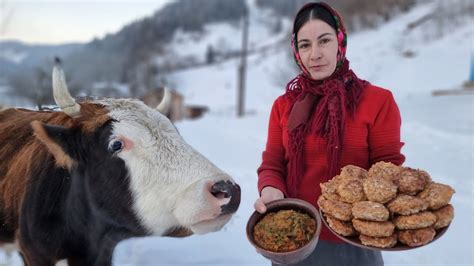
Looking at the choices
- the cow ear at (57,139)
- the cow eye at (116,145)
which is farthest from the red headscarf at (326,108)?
the cow ear at (57,139)

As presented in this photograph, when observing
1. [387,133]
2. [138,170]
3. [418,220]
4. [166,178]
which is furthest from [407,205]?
[138,170]

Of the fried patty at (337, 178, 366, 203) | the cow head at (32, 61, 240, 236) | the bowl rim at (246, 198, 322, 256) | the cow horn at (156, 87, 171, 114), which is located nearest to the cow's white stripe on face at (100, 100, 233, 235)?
the cow head at (32, 61, 240, 236)

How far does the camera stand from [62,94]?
2.32 m

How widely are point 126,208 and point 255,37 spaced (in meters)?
106

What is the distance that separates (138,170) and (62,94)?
25.1 inches

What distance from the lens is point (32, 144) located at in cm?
282

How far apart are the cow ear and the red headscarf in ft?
4.10

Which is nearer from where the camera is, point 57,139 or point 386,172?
point 386,172

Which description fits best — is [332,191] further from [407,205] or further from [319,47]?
[319,47]

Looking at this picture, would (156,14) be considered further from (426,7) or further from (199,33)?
(426,7)

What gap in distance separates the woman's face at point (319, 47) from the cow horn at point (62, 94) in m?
1.35

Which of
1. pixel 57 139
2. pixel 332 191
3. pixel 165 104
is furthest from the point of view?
pixel 165 104

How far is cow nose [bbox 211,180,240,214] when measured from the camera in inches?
81.0

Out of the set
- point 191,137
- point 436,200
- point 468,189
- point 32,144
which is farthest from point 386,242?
point 191,137
